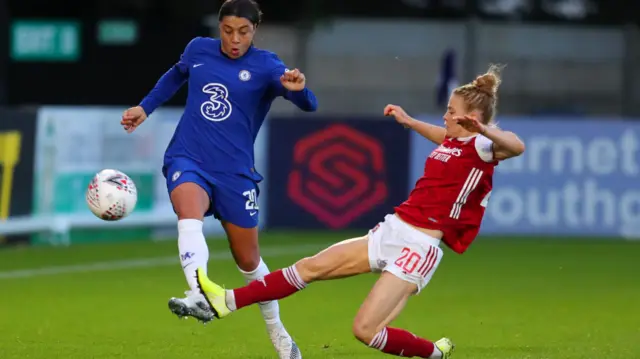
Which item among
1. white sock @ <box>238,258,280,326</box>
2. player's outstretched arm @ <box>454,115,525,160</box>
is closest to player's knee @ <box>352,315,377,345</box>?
white sock @ <box>238,258,280,326</box>

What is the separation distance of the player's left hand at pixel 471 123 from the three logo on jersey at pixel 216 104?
4.93 feet

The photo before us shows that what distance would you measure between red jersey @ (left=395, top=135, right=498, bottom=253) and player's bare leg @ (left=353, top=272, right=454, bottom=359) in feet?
1.14

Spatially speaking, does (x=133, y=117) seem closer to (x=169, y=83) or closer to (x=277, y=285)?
(x=169, y=83)

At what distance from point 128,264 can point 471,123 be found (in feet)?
27.9

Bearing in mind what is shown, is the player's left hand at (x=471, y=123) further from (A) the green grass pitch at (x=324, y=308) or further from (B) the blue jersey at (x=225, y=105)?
(A) the green grass pitch at (x=324, y=308)

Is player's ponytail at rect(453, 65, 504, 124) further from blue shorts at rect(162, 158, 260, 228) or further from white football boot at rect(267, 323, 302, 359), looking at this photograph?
white football boot at rect(267, 323, 302, 359)

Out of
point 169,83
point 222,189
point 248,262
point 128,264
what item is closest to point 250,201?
point 222,189

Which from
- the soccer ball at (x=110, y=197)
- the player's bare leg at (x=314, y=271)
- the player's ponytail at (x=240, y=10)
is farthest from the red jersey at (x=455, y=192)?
the soccer ball at (x=110, y=197)

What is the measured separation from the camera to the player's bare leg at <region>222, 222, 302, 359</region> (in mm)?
8414

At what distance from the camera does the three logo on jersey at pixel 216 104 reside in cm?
841

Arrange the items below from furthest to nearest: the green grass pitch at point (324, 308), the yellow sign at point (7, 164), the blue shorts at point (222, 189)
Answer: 1. the yellow sign at point (7, 164)
2. the green grass pitch at point (324, 308)
3. the blue shorts at point (222, 189)

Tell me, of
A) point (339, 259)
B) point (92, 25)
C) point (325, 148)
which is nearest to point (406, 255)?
point (339, 259)

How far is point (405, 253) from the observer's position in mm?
7836

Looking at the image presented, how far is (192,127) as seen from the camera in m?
8.41
